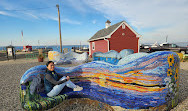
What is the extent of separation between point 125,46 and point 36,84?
13527 millimetres

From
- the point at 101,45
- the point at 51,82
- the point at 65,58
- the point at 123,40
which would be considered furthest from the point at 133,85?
the point at 123,40

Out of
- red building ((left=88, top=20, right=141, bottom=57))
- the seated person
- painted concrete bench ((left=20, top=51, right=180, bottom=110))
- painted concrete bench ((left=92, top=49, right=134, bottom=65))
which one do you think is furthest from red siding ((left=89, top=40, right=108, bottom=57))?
the seated person

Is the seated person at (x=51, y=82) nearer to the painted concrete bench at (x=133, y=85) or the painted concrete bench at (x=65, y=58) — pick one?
the painted concrete bench at (x=133, y=85)

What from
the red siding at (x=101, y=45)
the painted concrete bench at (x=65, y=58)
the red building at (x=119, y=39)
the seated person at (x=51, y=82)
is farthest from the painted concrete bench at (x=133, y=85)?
the red siding at (x=101, y=45)

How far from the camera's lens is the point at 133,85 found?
9.23ft

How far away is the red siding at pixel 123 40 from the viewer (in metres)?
13.9

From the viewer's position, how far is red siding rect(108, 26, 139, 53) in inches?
549

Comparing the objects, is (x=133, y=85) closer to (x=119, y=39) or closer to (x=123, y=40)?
(x=119, y=39)

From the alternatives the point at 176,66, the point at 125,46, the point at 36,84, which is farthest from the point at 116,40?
the point at 36,84

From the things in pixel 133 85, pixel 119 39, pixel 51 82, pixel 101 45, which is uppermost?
pixel 119 39

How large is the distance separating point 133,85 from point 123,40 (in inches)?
493

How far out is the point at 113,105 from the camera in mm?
3039

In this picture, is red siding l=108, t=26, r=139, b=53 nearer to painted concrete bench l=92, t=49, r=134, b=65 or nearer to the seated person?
painted concrete bench l=92, t=49, r=134, b=65

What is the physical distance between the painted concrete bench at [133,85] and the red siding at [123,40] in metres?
11.1
